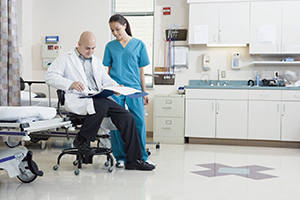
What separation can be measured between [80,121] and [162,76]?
8.32 ft

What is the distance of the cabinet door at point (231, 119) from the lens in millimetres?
4508

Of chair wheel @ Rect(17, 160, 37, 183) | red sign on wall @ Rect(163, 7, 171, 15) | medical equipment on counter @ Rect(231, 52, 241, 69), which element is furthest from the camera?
red sign on wall @ Rect(163, 7, 171, 15)

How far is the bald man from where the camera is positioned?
267 centimetres

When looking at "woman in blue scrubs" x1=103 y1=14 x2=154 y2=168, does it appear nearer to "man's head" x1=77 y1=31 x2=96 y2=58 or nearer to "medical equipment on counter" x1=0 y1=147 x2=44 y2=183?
"man's head" x1=77 y1=31 x2=96 y2=58

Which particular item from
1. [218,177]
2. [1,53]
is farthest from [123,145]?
[1,53]

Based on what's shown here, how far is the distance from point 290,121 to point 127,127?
2617mm

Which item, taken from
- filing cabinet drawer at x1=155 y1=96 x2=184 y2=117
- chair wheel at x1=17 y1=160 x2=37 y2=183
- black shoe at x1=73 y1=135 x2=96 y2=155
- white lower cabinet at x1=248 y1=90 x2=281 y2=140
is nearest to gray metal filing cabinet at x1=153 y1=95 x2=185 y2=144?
filing cabinet drawer at x1=155 y1=96 x2=184 y2=117

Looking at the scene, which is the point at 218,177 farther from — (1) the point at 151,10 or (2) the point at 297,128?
(1) the point at 151,10

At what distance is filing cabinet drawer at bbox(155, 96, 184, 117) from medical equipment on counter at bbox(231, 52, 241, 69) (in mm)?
1033

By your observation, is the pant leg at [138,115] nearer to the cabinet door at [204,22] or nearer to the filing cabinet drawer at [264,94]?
the filing cabinet drawer at [264,94]

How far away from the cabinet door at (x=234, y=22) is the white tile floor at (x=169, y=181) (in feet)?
6.18

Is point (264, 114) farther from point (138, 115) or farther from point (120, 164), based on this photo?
point (120, 164)

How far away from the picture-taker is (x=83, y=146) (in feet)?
8.89

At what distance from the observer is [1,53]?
11.1 feet
